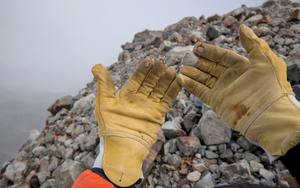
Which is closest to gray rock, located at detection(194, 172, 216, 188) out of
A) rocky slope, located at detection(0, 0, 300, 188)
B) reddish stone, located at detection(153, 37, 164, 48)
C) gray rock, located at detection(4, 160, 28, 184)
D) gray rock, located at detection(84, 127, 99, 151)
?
rocky slope, located at detection(0, 0, 300, 188)

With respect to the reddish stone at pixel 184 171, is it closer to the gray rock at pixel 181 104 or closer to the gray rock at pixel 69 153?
the gray rock at pixel 181 104

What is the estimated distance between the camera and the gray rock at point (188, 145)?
1.74 meters

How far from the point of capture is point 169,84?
183cm

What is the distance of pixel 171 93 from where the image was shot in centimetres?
183

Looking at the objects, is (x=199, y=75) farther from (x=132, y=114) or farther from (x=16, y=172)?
Answer: (x=16, y=172)

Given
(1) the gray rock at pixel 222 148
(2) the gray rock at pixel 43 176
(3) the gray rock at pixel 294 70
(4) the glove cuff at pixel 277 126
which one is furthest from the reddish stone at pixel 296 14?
(2) the gray rock at pixel 43 176

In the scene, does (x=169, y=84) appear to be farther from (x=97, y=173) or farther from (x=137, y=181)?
(x=97, y=173)

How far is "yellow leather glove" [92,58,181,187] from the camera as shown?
1.46 m

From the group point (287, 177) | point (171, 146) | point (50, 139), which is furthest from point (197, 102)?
point (50, 139)

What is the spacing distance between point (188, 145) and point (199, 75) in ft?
2.87

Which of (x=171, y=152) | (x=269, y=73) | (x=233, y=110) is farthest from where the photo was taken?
(x=171, y=152)

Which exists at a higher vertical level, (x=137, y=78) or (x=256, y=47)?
(x=256, y=47)

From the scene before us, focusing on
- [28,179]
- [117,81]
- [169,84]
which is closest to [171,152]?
[169,84]

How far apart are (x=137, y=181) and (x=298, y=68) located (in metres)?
2.60
